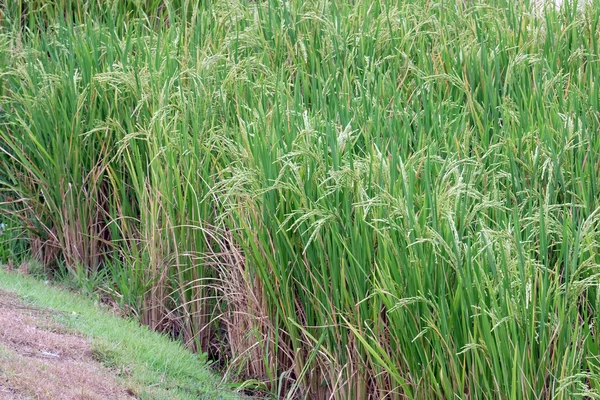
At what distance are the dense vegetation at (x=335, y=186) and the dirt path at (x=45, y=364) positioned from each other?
29.0 inches

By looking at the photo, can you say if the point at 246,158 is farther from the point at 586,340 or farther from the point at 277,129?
the point at 586,340

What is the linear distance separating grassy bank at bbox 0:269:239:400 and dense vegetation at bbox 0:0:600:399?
181 millimetres

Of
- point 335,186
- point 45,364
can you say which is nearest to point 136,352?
point 45,364

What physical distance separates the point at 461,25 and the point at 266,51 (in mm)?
1371

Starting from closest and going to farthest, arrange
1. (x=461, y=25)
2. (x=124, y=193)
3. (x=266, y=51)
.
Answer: (x=124, y=193)
(x=266, y=51)
(x=461, y=25)

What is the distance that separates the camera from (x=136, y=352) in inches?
153

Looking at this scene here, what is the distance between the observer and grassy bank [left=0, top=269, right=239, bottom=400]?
368 centimetres

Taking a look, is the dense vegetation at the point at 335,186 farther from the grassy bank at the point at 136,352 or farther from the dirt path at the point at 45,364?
the dirt path at the point at 45,364

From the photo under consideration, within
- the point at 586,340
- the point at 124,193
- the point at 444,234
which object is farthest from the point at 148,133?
the point at 586,340

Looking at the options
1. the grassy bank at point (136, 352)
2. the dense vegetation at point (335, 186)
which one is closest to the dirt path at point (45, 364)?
the grassy bank at point (136, 352)

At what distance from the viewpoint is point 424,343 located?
3311 mm

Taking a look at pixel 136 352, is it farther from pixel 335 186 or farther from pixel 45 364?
pixel 335 186

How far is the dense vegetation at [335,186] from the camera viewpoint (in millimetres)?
3141

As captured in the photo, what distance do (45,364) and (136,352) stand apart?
0.63 metres
